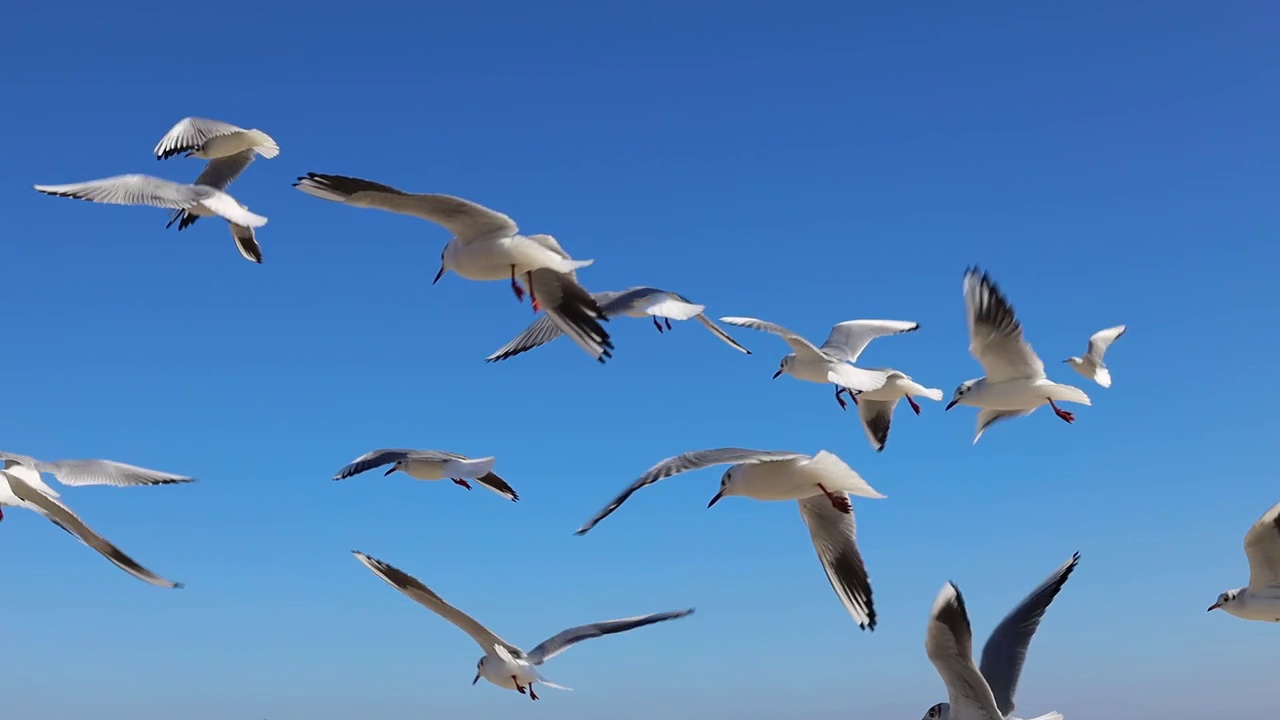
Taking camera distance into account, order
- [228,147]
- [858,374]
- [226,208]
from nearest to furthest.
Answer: [226,208], [858,374], [228,147]

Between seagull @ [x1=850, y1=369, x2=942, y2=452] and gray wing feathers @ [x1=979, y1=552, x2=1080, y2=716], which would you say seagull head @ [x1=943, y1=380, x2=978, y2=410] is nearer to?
seagull @ [x1=850, y1=369, x2=942, y2=452]

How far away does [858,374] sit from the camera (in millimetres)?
9117

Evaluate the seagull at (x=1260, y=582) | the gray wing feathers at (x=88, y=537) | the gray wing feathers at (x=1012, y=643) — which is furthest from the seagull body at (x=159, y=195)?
the seagull at (x=1260, y=582)

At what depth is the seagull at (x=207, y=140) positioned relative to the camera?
9.34 m

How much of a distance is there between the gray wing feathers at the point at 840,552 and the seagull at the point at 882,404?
2166 millimetres

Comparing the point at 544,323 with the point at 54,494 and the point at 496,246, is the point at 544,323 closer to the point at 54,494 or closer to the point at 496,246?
the point at 496,246

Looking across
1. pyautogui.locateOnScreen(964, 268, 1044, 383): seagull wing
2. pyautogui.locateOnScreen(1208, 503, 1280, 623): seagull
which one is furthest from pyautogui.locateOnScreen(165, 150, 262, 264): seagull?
pyautogui.locateOnScreen(1208, 503, 1280, 623): seagull

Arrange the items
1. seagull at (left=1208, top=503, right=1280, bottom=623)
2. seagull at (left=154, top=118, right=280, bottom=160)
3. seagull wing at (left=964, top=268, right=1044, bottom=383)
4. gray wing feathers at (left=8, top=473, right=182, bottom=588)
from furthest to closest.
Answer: seagull at (left=154, top=118, right=280, bottom=160), seagull wing at (left=964, top=268, right=1044, bottom=383), seagull at (left=1208, top=503, right=1280, bottom=623), gray wing feathers at (left=8, top=473, right=182, bottom=588)

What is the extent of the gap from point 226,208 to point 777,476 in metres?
3.96

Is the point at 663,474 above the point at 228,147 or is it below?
below

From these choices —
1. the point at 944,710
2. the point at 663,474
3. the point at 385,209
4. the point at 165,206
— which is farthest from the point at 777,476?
the point at 165,206

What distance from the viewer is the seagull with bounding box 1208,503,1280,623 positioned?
8.38 m

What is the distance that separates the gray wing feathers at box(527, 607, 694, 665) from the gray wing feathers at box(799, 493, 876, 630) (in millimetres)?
896

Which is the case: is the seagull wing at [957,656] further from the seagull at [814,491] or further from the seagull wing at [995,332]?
the seagull wing at [995,332]
